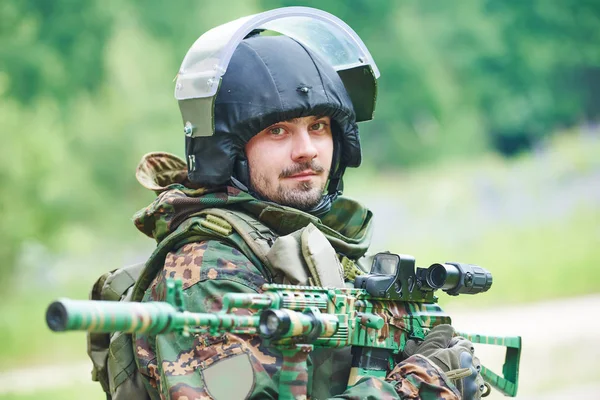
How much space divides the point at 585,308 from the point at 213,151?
33.1 ft

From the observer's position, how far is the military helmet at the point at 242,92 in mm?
5141

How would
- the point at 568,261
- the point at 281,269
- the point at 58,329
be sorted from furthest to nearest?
the point at 568,261 < the point at 281,269 < the point at 58,329

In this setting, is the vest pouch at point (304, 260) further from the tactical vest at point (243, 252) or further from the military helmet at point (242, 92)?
the military helmet at point (242, 92)

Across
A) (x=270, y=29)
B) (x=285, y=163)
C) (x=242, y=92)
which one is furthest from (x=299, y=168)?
(x=270, y=29)

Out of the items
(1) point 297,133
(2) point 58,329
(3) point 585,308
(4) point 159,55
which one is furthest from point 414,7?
→ (2) point 58,329

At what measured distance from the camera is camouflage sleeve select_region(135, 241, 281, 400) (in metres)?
4.40

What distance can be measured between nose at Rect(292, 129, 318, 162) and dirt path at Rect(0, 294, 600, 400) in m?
6.40

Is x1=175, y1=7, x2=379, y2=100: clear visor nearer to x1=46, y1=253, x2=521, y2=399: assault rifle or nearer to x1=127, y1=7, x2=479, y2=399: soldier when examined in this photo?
x1=127, y1=7, x2=479, y2=399: soldier

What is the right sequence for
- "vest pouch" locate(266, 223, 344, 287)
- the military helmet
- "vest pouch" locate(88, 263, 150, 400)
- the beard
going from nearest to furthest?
"vest pouch" locate(266, 223, 344, 287)
"vest pouch" locate(88, 263, 150, 400)
the military helmet
the beard

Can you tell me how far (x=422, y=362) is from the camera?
474cm

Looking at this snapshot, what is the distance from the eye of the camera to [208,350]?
446 cm

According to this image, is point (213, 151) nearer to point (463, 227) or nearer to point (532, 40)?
point (463, 227)

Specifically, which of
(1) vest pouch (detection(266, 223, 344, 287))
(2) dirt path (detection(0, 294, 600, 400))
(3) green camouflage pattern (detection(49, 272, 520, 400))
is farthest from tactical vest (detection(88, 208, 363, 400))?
(2) dirt path (detection(0, 294, 600, 400))

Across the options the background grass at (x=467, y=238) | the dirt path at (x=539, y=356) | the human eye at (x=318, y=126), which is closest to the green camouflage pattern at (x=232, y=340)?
the human eye at (x=318, y=126)
